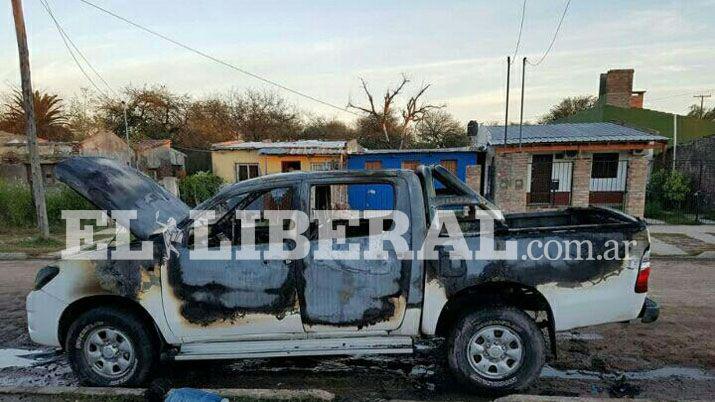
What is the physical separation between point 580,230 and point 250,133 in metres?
33.5

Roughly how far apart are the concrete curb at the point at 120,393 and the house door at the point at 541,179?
14.6 m

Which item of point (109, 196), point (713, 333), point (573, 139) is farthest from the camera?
point (573, 139)

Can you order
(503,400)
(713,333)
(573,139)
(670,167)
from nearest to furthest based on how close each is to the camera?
(503,400) → (713,333) → (573,139) → (670,167)

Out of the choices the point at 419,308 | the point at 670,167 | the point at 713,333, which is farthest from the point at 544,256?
the point at 670,167

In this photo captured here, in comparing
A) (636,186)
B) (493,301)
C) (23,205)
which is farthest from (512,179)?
(23,205)

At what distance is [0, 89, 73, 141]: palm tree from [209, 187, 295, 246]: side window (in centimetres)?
3607

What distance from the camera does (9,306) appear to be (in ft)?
18.8

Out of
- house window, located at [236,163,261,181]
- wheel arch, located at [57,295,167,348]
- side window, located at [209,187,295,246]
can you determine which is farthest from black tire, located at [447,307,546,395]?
A: house window, located at [236,163,261,181]

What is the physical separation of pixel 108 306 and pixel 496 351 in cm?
339

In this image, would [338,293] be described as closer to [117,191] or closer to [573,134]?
[117,191]

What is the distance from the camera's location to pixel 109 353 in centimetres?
338

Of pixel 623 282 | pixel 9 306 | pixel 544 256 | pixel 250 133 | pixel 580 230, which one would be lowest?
pixel 9 306

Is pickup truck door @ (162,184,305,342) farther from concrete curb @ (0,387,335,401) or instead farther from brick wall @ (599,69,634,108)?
brick wall @ (599,69,634,108)

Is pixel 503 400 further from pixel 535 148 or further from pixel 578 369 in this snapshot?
pixel 535 148
